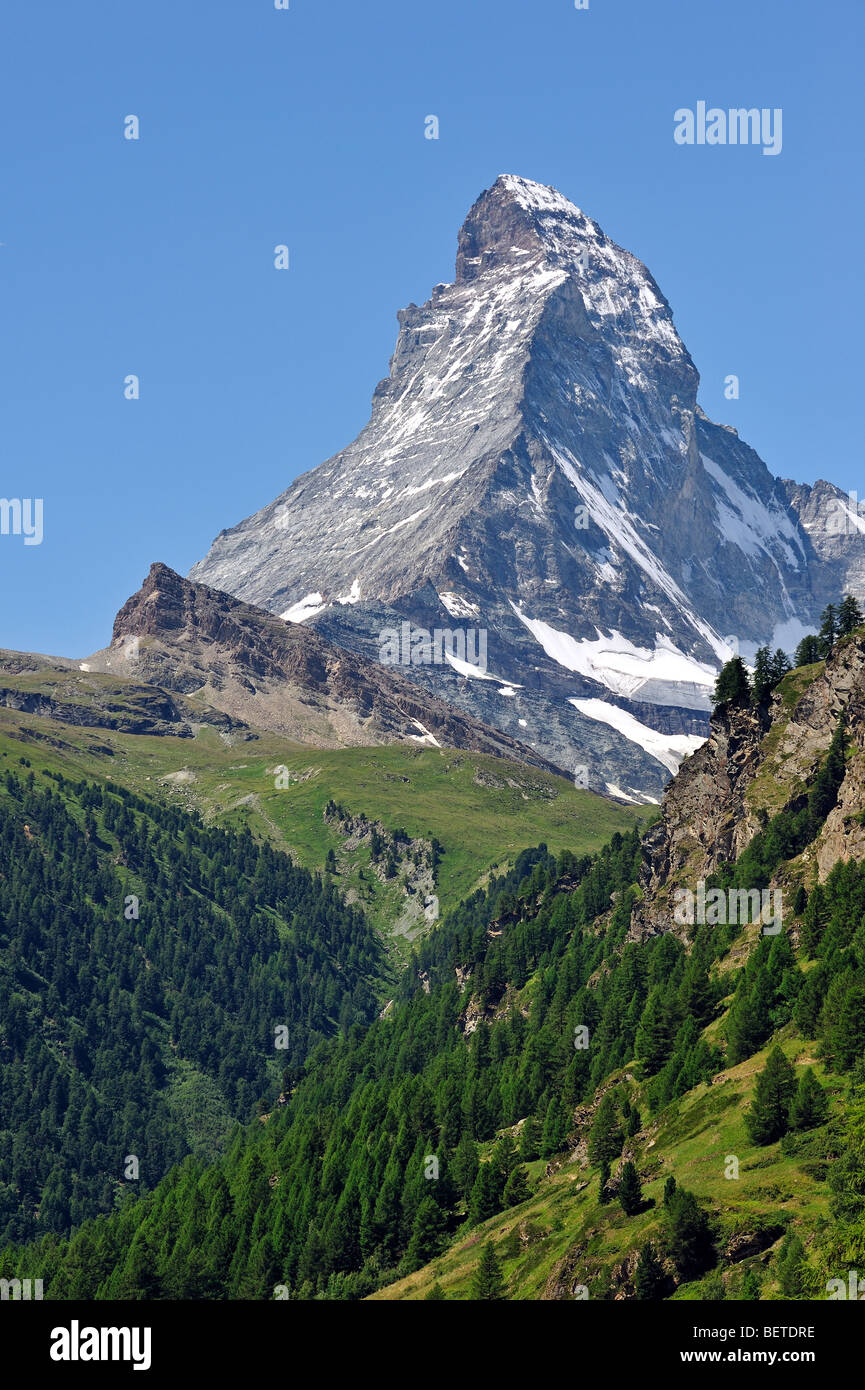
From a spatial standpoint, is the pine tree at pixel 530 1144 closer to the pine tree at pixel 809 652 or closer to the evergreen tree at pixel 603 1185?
the evergreen tree at pixel 603 1185

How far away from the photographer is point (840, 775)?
170000mm

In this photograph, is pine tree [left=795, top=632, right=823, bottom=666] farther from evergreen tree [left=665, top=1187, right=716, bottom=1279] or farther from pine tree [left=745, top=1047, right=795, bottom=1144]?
evergreen tree [left=665, top=1187, right=716, bottom=1279]

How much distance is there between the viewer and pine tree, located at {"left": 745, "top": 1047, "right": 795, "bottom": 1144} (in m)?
112

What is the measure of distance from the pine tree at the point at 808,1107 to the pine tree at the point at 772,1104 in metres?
1.52

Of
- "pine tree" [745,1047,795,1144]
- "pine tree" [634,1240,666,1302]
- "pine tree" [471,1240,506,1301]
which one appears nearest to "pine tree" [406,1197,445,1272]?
"pine tree" [471,1240,506,1301]

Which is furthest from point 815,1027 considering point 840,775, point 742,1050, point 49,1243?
point 49,1243

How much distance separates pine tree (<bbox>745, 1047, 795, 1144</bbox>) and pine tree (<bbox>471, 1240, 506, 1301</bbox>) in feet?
74.0

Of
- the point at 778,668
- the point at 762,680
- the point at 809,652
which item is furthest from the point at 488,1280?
the point at 809,652

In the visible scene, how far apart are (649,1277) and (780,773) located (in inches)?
3422

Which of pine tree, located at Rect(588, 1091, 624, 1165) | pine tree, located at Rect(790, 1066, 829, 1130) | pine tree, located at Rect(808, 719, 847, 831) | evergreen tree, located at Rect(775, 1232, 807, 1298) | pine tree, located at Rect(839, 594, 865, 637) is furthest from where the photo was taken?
pine tree, located at Rect(839, 594, 865, 637)

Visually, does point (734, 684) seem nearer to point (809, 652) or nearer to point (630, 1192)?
point (809, 652)

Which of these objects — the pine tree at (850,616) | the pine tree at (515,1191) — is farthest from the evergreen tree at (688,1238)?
the pine tree at (850,616)

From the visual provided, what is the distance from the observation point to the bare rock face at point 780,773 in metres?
154
